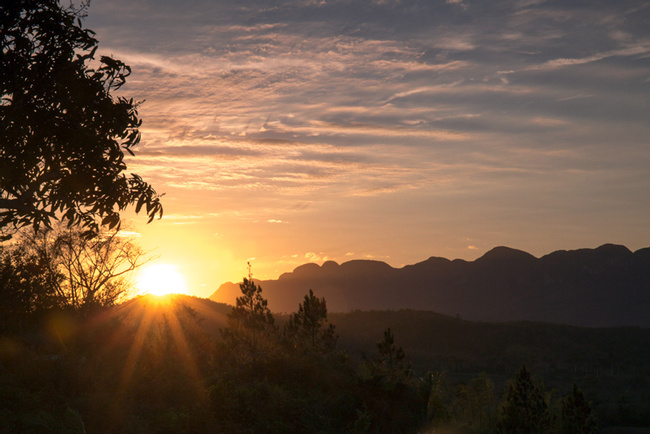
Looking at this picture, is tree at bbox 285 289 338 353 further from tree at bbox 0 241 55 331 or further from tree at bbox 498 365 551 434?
tree at bbox 0 241 55 331

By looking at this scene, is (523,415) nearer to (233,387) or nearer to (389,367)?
(389,367)

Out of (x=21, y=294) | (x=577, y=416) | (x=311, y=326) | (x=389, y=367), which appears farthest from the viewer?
(x=311, y=326)

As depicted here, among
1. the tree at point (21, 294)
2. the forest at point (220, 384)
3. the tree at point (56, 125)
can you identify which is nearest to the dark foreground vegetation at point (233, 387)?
the forest at point (220, 384)

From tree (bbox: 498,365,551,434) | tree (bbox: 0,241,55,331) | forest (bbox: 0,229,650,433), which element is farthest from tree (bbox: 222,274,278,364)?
tree (bbox: 498,365,551,434)

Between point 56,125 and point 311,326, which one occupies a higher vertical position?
point 56,125

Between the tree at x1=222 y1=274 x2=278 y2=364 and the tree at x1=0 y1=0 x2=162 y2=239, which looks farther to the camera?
the tree at x1=222 y1=274 x2=278 y2=364

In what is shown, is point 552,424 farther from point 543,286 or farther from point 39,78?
point 543,286

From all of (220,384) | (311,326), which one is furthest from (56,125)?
(311,326)

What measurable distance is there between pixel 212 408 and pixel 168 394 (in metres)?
1.28

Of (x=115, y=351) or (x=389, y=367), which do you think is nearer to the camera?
(x=115, y=351)

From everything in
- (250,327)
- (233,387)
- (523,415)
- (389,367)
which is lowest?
(523,415)

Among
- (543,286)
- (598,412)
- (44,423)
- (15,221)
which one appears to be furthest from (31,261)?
(543,286)

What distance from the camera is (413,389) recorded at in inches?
749

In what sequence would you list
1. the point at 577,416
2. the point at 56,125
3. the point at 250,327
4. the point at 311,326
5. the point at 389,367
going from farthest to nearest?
1. the point at 311,326
2. the point at 250,327
3. the point at 389,367
4. the point at 577,416
5. the point at 56,125
